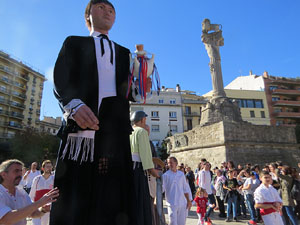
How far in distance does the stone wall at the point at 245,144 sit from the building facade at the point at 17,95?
36798mm

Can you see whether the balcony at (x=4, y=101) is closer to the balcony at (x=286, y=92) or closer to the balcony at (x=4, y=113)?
the balcony at (x=4, y=113)

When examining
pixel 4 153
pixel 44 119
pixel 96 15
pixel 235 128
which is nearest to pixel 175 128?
pixel 235 128

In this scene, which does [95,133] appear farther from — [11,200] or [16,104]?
[16,104]

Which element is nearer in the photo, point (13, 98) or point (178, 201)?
point (178, 201)

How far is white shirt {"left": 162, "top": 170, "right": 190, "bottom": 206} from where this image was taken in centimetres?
532

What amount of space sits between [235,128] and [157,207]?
1326cm

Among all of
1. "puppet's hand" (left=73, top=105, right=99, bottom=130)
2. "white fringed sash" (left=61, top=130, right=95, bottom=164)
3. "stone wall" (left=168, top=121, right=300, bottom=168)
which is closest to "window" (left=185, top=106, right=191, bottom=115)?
"stone wall" (left=168, top=121, right=300, bottom=168)

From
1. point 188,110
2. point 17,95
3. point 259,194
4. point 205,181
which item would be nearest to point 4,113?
point 17,95

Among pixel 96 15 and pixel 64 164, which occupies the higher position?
pixel 96 15

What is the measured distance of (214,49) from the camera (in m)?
20.3

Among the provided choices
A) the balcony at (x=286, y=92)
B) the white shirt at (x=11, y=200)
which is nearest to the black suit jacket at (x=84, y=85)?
the white shirt at (x=11, y=200)

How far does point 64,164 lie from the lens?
153cm

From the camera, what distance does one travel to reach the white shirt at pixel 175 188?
17.5 feet

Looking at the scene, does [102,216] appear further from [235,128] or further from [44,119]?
[44,119]
